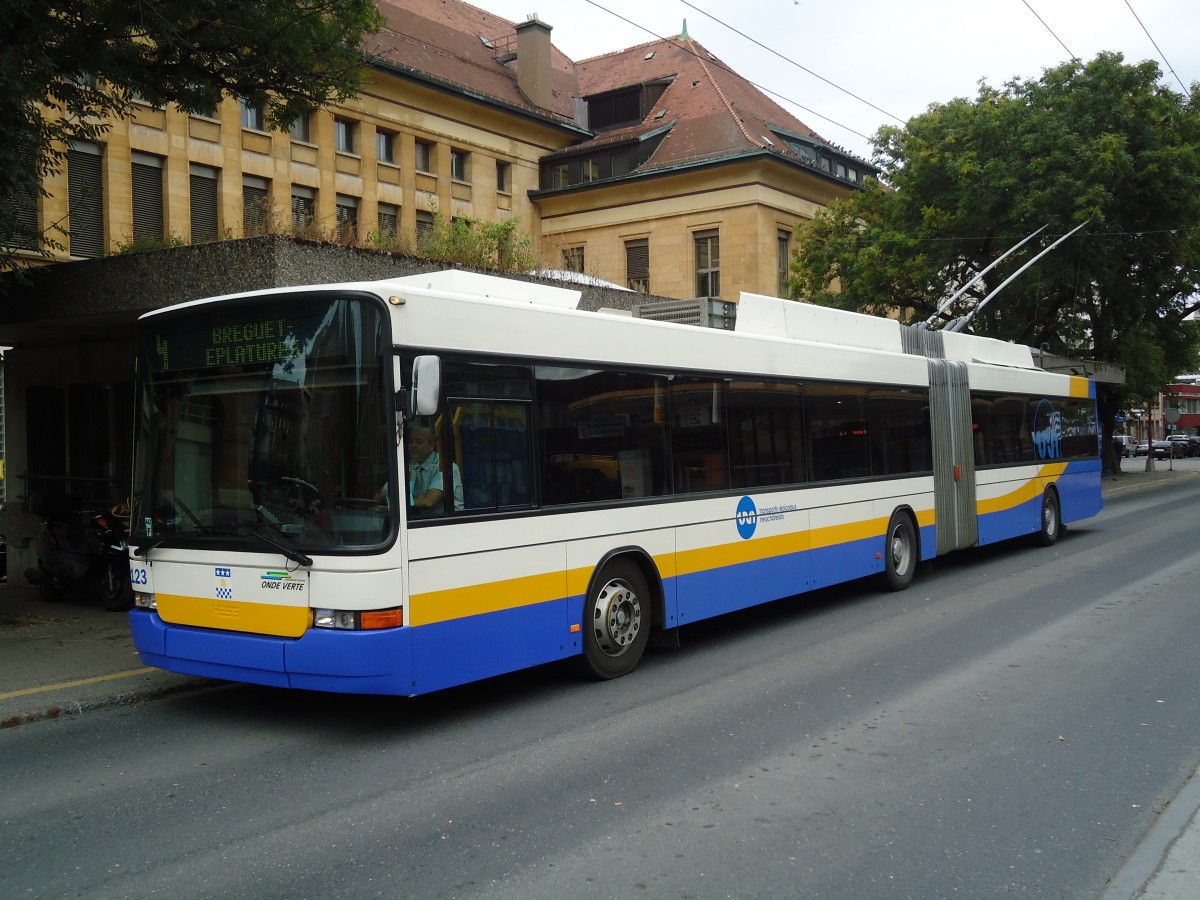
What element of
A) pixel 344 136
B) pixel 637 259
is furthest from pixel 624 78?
pixel 344 136

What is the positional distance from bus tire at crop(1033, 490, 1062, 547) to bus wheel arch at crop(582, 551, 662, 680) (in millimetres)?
10754

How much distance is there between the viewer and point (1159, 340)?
122ft

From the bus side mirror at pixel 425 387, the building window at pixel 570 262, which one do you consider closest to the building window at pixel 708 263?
the building window at pixel 570 262

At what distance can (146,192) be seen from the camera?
31.9 m

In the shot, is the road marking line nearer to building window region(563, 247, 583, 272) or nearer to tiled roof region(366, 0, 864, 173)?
building window region(563, 247, 583, 272)

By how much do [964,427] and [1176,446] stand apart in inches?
2592

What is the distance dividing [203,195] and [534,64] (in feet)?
60.6

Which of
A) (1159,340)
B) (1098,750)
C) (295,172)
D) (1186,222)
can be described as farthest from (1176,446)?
(1098,750)

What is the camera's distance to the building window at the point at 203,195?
33.2 metres

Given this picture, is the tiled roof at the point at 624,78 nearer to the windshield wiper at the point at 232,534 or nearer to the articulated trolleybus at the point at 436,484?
the articulated trolleybus at the point at 436,484

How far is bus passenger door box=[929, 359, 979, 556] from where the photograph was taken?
14.0 meters

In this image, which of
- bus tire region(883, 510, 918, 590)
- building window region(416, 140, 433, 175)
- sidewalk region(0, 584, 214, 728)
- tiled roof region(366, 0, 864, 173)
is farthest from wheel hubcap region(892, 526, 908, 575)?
building window region(416, 140, 433, 175)

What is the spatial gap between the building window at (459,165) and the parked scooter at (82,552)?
3169cm

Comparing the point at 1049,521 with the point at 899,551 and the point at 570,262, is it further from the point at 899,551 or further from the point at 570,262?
the point at 570,262
